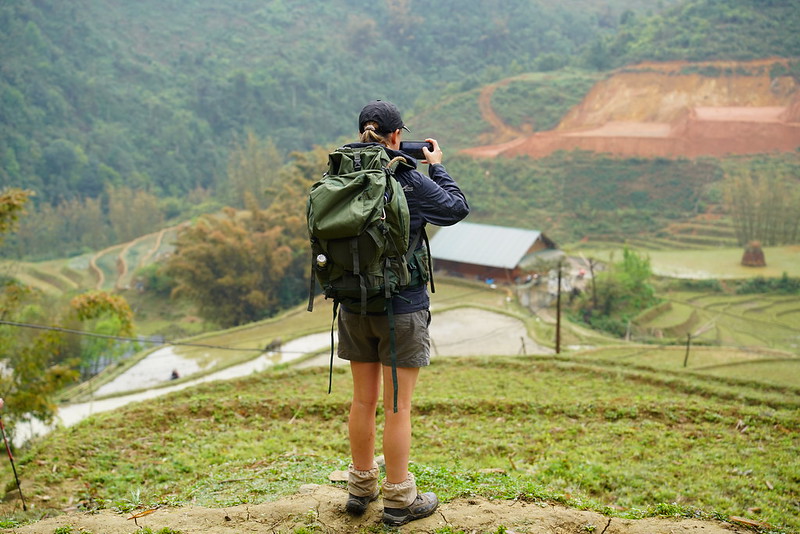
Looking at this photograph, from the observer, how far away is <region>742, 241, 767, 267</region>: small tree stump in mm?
29516

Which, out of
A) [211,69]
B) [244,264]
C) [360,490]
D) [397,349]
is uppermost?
[211,69]

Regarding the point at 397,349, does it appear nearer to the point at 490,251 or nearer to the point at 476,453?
the point at 476,453

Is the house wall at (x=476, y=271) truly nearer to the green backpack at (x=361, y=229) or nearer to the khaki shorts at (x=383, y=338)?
the khaki shorts at (x=383, y=338)

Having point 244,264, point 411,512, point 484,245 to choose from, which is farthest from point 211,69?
point 411,512

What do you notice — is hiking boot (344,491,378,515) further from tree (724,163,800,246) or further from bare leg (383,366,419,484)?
tree (724,163,800,246)

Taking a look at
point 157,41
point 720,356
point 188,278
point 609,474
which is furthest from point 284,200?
point 157,41

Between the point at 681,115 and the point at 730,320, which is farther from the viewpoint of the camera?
the point at 681,115

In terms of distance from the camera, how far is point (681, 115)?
42.9 meters

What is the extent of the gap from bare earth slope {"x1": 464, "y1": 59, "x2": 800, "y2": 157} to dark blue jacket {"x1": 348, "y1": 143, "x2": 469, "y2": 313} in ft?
138

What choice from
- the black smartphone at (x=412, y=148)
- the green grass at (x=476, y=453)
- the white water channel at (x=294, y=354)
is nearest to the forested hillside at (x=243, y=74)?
the white water channel at (x=294, y=354)

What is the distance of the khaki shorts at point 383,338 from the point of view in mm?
3102

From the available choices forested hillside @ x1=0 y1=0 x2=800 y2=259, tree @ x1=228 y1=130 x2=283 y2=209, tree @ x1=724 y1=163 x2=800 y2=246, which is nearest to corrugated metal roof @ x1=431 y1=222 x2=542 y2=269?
tree @ x1=724 y1=163 x2=800 y2=246

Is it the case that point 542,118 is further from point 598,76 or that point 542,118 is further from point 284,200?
point 284,200

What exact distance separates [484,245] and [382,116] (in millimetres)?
27115
